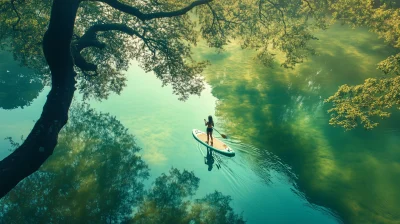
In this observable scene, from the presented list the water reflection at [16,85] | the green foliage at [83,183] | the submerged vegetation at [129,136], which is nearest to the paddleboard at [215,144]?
the submerged vegetation at [129,136]

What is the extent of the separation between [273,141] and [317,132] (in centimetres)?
346

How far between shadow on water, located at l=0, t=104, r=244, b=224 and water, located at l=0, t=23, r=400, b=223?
23.9 inches

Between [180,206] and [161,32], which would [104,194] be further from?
[161,32]

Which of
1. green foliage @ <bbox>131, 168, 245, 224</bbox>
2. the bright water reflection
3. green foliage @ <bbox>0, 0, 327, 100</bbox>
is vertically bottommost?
green foliage @ <bbox>131, 168, 245, 224</bbox>

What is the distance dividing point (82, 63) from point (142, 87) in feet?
47.4

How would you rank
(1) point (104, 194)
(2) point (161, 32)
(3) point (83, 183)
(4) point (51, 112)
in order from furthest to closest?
(2) point (161, 32)
(3) point (83, 183)
(1) point (104, 194)
(4) point (51, 112)

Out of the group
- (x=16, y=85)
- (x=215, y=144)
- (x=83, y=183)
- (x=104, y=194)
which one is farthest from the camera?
(x=16, y=85)

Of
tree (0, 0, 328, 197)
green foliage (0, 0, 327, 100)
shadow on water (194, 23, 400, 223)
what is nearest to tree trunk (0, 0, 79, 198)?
tree (0, 0, 328, 197)

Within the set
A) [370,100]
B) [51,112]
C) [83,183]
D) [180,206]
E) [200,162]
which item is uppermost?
[370,100]

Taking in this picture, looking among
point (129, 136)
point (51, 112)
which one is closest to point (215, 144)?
point (129, 136)

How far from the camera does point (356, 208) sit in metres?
12.9

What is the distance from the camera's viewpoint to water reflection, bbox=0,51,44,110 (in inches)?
892

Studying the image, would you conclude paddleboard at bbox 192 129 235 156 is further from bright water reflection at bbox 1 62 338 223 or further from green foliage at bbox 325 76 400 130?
green foliage at bbox 325 76 400 130

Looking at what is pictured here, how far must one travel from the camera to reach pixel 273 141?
17516 mm
